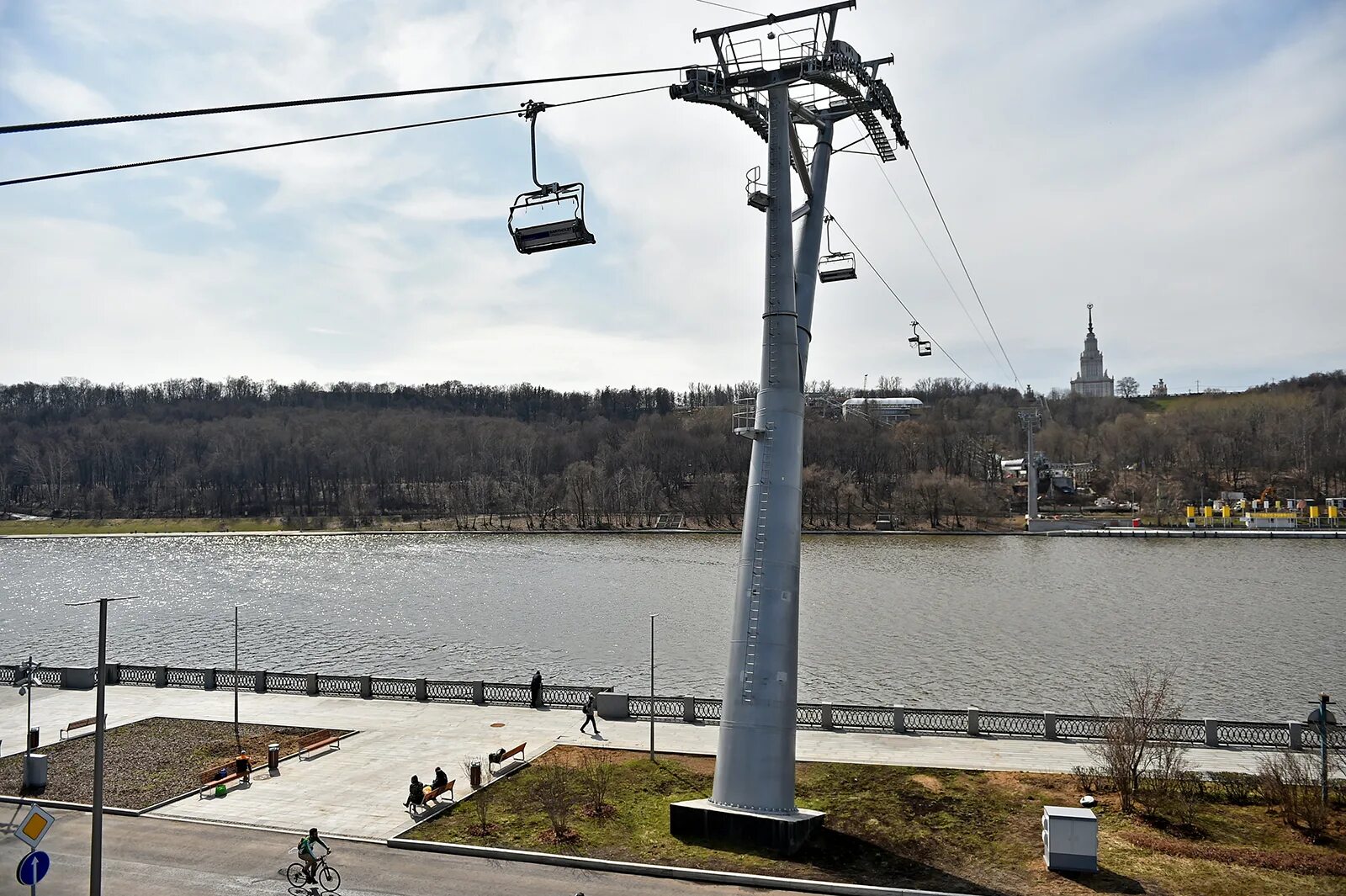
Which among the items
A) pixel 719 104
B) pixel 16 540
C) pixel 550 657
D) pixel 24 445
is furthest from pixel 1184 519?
pixel 24 445

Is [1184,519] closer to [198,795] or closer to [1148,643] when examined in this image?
[1148,643]

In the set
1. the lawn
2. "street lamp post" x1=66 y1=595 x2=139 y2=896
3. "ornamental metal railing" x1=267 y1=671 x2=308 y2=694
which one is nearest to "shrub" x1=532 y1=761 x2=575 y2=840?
the lawn

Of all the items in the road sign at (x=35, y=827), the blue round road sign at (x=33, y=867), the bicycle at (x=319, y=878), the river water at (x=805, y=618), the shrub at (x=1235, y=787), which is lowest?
the river water at (x=805, y=618)

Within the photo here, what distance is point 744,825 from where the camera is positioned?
1562 centimetres

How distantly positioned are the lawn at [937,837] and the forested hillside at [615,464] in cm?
9865

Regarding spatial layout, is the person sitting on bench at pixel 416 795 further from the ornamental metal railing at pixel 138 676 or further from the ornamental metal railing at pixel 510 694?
the ornamental metal railing at pixel 138 676

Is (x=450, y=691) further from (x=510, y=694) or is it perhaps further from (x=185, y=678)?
(x=185, y=678)

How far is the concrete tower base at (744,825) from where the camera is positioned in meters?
15.4

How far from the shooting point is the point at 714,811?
52.1 feet

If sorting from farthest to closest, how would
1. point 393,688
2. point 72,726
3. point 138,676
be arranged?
point 138,676
point 393,688
point 72,726

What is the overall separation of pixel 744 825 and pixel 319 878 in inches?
265

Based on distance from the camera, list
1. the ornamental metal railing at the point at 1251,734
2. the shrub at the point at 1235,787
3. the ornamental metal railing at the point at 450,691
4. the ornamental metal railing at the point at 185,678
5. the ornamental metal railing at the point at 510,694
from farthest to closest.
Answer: the ornamental metal railing at the point at 185,678, the ornamental metal railing at the point at 450,691, the ornamental metal railing at the point at 510,694, the ornamental metal railing at the point at 1251,734, the shrub at the point at 1235,787

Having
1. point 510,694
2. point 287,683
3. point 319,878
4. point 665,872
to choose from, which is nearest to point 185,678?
point 287,683

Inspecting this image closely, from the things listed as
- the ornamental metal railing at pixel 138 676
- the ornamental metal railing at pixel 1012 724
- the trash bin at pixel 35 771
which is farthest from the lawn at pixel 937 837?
the ornamental metal railing at pixel 138 676
